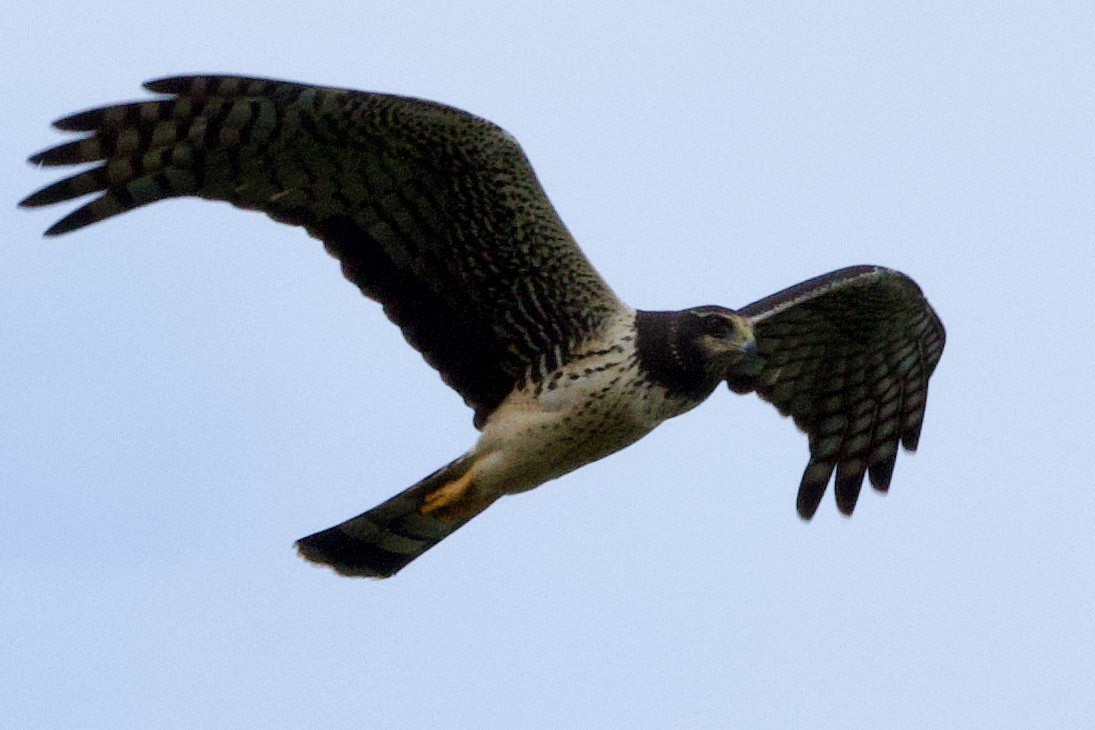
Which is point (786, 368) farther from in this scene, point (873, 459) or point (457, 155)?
point (457, 155)

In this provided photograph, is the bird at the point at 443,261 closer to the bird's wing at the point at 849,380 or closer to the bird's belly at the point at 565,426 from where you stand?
the bird's belly at the point at 565,426

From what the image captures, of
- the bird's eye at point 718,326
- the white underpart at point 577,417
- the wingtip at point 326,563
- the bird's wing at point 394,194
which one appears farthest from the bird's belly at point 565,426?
the wingtip at point 326,563

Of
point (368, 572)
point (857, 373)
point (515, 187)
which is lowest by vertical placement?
point (368, 572)

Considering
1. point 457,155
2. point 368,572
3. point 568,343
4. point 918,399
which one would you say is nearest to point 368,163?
point 457,155

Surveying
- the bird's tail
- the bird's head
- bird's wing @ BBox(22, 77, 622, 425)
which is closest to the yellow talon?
the bird's tail

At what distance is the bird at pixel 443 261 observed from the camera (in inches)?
336

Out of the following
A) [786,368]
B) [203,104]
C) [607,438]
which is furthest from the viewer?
[786,368]

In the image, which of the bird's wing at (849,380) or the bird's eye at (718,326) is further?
the bird's wing at (849,380)

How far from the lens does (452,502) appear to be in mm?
9336

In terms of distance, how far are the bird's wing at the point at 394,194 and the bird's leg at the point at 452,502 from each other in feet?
1.14

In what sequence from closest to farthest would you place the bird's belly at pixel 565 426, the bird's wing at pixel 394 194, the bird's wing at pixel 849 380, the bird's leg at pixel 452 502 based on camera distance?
the bird's wing at pixel 394 194 < the bird's belly at pixel 565 426 < the bird's leg at pixel 452 502 < the bird's wing at pixel 849 380

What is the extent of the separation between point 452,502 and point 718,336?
1343 millimetres

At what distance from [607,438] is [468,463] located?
62 centimetres

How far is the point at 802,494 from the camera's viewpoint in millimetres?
10875
